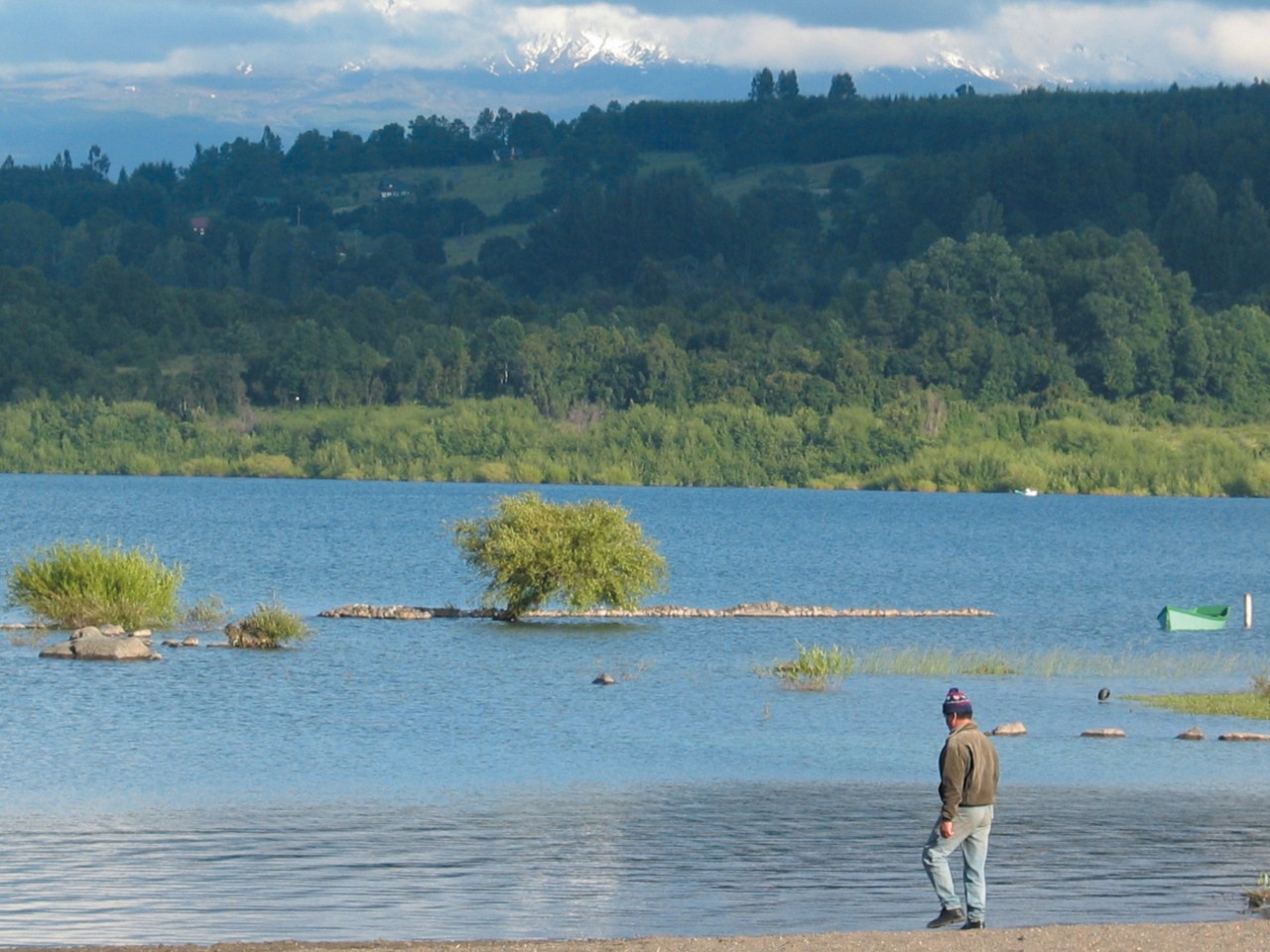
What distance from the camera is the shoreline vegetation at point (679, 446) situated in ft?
492

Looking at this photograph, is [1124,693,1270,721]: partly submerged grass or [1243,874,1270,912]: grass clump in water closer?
[1243,874,1270,912]: grass clump in water

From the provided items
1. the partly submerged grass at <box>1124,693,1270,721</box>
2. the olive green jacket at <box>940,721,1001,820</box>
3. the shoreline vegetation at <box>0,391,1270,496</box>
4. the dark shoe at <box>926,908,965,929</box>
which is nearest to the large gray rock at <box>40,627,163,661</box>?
the partly submerged grass at <box>1124,693,1270,721</box>

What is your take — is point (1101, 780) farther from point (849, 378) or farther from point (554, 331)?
point (554, 331)

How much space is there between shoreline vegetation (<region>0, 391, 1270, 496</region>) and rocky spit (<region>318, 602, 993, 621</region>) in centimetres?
9602

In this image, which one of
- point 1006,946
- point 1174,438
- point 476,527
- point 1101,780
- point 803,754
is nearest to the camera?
point 1006,946

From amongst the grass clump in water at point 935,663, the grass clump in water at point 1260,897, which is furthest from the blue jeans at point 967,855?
the grass clump in water at point 935,663

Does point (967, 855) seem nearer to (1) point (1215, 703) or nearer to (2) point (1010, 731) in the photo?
(2) point (1010, 731)

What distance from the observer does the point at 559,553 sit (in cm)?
4353

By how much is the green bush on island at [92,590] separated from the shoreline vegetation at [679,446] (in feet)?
352

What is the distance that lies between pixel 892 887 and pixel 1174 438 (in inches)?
5386

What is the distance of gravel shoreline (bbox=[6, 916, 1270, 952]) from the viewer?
48.7 feet

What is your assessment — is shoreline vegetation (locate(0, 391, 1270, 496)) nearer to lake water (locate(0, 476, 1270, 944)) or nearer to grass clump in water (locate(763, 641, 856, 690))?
lake water (locate(0, 476, 1270, 944))

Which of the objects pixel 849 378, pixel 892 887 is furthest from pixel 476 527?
pixel 849 378

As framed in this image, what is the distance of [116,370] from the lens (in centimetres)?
16125
